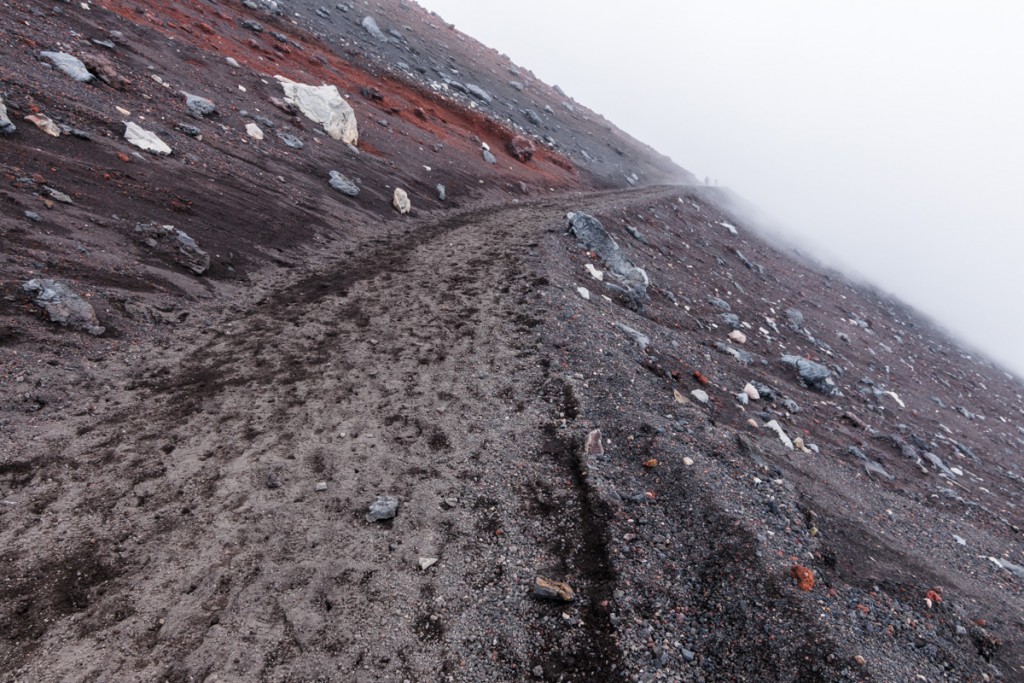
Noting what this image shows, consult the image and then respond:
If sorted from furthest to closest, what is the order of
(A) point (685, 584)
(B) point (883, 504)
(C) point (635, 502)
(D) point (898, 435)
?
(D) point (898, 435)
(B) point (883, 504)
(C) point (635, 502)
(A) point (685, 584)

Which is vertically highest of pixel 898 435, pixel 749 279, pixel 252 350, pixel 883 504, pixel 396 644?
pixel 749 279

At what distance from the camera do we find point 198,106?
1405 centimetres

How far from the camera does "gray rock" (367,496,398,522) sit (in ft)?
17.4

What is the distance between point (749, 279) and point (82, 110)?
2061cm

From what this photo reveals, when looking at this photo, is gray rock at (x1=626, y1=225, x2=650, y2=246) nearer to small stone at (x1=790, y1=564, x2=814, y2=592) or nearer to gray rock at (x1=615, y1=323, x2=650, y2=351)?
gray rock at (x1=615, y1=323, x2=650, y2=351)

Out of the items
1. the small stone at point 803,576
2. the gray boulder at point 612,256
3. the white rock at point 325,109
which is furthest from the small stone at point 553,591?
the white rock at point 325,109

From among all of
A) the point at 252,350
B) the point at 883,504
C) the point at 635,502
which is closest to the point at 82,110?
the point at 252,350

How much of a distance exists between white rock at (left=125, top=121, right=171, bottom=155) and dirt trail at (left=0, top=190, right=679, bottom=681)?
6.35m

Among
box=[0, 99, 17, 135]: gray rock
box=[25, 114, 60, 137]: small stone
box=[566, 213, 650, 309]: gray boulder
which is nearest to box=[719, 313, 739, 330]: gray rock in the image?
box=[566, 213, 650, 309]: gray boulder

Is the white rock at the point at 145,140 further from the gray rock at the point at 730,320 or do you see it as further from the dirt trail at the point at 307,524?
the gray rock at the point at 730,320

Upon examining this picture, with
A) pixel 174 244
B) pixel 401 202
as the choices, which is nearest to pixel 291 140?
pixel 401 202

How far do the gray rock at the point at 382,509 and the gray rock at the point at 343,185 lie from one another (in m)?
12.4

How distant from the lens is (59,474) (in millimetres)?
5141

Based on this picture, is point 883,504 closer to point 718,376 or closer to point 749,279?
point 718,376
